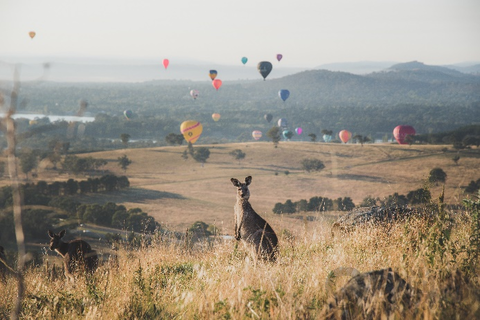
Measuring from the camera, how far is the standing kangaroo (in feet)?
29.4

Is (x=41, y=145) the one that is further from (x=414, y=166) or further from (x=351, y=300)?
(x=351, y=300)

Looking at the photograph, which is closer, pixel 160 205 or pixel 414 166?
pixel 160 205

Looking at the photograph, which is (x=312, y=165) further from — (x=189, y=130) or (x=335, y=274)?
(x=335, y=274)

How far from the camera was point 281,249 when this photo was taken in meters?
10.3

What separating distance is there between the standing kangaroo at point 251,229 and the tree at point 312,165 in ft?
360

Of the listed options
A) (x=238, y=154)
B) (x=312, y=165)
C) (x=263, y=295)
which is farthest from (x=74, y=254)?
(x=238, y=154)

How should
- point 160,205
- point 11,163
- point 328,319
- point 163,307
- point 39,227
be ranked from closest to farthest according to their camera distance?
point 11,163 → point 328,319 → point 163,307 → point 39,227 → point 160,205

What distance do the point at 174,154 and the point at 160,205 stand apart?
49.3 metres

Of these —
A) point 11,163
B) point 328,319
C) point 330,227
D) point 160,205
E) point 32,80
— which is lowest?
point 160,205

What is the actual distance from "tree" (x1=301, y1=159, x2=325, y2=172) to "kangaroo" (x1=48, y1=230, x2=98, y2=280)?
10936 centimetres

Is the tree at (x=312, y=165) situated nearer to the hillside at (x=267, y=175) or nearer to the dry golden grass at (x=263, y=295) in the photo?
the hillside at (x=267, y=175)

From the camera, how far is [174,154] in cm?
13575

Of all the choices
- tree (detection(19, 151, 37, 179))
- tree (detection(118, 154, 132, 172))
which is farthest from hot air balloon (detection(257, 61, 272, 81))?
tree (detection(19, 151, 37, 179))

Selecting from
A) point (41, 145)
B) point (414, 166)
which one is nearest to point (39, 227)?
point (414, 166)
